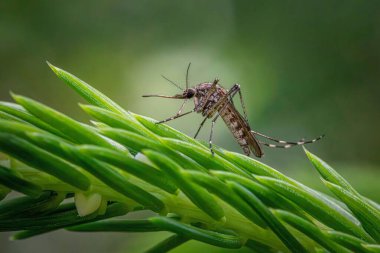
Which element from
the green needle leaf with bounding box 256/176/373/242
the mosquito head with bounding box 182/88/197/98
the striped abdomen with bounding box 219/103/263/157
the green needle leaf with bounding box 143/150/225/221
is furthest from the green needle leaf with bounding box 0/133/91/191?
the mosquito head with bounding box 182/88/197/98

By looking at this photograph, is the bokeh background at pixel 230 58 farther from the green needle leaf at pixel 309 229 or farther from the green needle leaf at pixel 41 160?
the green needle leaf at pixel 41 160

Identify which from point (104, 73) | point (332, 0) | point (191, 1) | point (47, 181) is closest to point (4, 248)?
point (104, 73)

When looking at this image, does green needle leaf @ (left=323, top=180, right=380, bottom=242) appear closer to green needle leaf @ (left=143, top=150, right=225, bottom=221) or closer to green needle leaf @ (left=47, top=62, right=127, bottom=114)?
green needle leaf @ (left=143, top=150, right=225, bottom=221)

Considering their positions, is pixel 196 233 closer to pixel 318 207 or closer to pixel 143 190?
pixel 143 190

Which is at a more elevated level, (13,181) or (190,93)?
(190,93)

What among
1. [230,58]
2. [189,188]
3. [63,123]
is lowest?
[189,188]

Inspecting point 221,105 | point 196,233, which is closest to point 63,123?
point 196,233

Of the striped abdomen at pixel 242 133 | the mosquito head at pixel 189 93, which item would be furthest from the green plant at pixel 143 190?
the mosquito head at pixel 189 93
